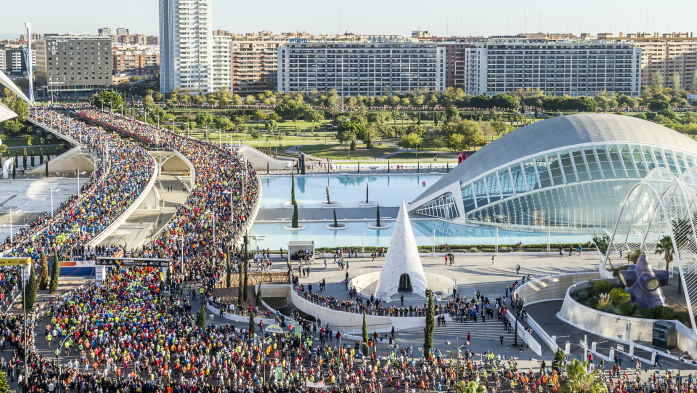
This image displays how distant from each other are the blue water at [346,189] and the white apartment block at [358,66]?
344 ft

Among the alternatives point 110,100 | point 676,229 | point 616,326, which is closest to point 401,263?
point 616,326

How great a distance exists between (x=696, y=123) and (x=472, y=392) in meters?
110

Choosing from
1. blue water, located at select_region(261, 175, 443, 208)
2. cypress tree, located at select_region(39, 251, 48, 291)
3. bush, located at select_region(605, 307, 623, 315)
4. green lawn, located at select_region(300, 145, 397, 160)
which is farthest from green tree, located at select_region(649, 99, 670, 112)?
cypress tree, located at select_region(39, 251, 48, 291)

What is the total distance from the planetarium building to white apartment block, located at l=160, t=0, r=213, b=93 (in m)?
135

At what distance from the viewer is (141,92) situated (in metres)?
199

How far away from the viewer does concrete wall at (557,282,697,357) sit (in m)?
36.8

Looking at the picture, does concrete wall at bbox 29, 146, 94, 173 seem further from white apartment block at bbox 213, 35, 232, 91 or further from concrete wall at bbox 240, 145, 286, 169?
white apartment block at bbox 213, 35, 232, 91

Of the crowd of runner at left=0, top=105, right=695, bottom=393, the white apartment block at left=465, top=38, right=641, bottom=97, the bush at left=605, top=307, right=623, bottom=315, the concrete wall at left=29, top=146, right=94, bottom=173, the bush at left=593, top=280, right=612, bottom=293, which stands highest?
the white apartment block at left=465, top=38, right=641, bottom=97

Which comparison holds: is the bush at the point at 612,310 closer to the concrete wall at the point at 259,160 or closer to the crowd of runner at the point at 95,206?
the crowd of runner at the point at 95,206

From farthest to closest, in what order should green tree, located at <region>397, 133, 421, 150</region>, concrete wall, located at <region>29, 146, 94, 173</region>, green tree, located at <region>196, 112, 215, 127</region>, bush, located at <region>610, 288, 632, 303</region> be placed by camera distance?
green tree, located at <region>196, 112, 215, 127</region>, green tree, located at <region>397, 133, 421, 150</region>, concrete wall, located at <region>29, 146, 94, 173</region>, bush, located at <region>610, 288, 632, 303</region>

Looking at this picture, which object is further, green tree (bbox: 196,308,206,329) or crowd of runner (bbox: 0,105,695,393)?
green tree (bbox: 196,308,206,329)

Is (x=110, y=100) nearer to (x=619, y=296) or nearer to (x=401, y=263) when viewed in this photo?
(x=401, y=263)

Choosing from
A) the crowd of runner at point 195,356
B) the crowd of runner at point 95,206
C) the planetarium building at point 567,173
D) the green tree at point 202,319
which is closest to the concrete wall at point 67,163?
the crowd of runner at point 95,206

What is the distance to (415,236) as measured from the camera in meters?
61.8
